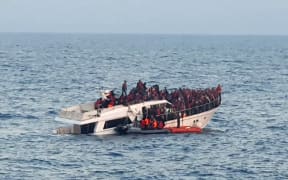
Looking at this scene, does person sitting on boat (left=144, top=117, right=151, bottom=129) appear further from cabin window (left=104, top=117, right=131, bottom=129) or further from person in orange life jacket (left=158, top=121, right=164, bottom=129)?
cabin window (left=104, top=117, right=131, bottom=129)

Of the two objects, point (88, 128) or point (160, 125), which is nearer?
point (88, 128)

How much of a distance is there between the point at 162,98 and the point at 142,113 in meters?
3.18

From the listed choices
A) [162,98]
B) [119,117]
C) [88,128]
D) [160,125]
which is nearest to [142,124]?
[160,125]

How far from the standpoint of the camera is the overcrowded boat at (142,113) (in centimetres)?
5803

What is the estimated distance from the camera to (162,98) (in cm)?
6262

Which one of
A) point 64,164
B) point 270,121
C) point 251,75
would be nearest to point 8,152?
point 64,164

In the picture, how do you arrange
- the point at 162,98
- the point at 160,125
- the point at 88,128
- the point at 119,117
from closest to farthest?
the point at 88,128 → the point at 119,117 → the point at 160,125 → the point at 162,98

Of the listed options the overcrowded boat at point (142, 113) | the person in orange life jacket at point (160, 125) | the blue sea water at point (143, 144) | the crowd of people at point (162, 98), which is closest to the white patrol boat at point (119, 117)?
the overcrowded boat at point (142, 113)

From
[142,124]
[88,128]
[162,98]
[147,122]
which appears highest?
[162,98]

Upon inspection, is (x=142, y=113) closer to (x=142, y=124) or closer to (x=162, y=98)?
(x=142, y=124)

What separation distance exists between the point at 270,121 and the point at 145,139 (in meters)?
14.9

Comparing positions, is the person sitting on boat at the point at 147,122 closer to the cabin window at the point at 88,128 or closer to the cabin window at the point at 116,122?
the cabin window at the point at 116,122

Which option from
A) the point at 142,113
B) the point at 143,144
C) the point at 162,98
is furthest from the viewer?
the point at 162,98

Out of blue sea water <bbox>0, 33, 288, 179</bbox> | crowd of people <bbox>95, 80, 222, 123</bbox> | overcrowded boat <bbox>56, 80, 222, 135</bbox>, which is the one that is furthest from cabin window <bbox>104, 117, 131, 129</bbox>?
blue sea water <bbox>0, 33, 288, 179</bbox>
